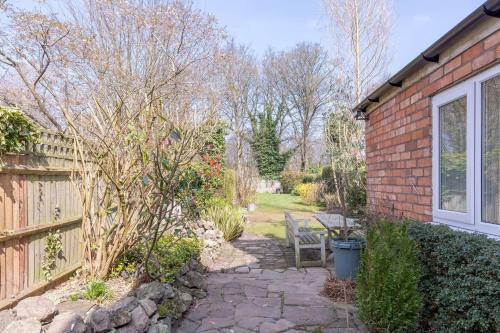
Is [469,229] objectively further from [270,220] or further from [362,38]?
[362,38]

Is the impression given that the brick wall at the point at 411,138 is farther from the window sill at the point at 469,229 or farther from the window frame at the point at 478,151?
the window sill at the point at 469,229

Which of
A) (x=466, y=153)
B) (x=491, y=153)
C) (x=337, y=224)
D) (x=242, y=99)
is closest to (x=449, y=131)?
(x=466, y=153)

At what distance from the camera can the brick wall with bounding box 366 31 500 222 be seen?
9.86 ft

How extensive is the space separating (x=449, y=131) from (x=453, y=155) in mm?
240

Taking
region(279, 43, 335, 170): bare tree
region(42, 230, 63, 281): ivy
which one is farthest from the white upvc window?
region(279, 43, 335, 170): bare tree

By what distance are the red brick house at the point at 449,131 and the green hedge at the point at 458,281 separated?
1.06 feet

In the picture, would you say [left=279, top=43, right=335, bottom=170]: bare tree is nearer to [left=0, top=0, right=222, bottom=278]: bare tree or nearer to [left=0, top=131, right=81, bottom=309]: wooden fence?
[left=0, top=0, right=222, bottom=278]: bare tree

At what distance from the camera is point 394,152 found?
182 inches

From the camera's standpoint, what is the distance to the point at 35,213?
152 inches

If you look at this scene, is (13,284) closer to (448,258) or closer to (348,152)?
(448,258)

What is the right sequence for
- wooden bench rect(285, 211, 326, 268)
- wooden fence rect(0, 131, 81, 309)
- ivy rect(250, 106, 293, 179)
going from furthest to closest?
ivy rect(250, 106, 293, 179), wooden bench rect(285, 211, 326, 268), wooden fence rect(0, 131, 81, 309)

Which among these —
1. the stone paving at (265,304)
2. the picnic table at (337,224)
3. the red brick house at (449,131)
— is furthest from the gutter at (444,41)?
the stone paving at (265,304)

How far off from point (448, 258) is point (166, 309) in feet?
8.03

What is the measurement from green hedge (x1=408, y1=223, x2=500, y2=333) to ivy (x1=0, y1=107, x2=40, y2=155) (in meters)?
3.85
